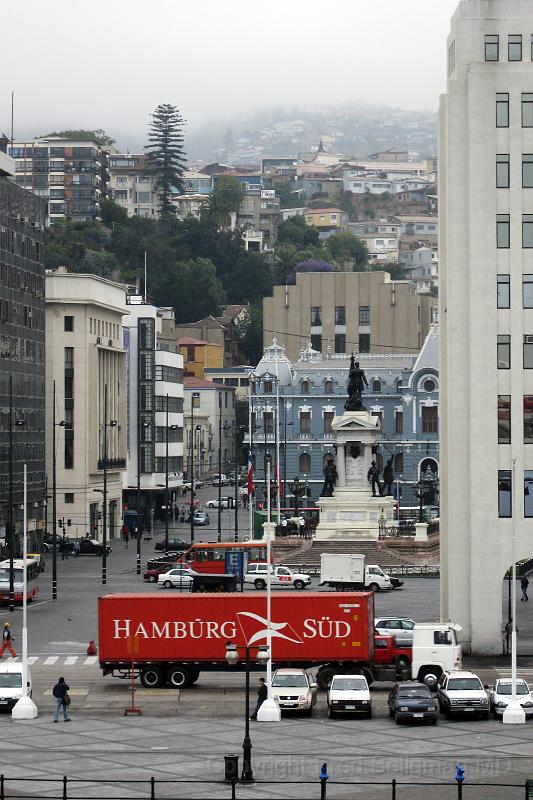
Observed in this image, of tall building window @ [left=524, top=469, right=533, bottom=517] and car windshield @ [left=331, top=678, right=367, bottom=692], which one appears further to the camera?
tall building window @ [left=524, top=469, right=533, bottom=517]

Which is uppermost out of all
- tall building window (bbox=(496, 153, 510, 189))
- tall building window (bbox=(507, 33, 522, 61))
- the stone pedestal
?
tall building window (bbox=(507, 33, 522, 61))

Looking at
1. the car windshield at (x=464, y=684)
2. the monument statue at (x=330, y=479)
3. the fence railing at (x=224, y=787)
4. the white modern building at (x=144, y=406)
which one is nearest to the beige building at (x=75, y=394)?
the monument statue at (x=330, y=479)

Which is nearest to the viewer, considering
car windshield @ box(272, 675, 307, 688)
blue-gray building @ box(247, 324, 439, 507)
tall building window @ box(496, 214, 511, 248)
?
car windshield @ box(272, 675, 307, 688)

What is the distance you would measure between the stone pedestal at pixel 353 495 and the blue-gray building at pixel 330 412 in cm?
3831

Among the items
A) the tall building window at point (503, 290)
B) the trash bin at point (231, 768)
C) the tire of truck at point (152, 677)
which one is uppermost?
the tall building window at point (503, 290)

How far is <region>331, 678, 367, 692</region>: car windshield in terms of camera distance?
188 feet

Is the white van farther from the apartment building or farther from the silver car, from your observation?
the apartment building

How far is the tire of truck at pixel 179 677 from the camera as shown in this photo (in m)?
62.9

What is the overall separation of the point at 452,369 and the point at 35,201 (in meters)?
69.5

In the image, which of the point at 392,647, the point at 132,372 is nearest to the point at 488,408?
the point at 392,647

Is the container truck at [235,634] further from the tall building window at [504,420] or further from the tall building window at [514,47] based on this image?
the tall building window at [514,47]

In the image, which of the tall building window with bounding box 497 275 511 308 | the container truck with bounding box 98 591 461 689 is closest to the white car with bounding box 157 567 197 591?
the tall building window with bounding box 497 275 511 308

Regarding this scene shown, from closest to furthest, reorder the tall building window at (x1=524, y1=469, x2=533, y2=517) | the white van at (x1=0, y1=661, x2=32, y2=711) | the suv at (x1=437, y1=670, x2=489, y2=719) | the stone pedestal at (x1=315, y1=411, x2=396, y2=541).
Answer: the suv at (x1=437, y1=670, x2=489, y2=719) < the white van at (x1=0, y1=661, x2=32, y2=711) < the tall building window at (x1=524, y1=469, x2=533, y2=517) < the stone pedestal at (x1=315, y1=411, x2=396, y2=541)

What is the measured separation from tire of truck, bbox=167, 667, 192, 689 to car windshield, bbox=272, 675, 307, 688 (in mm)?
5083
